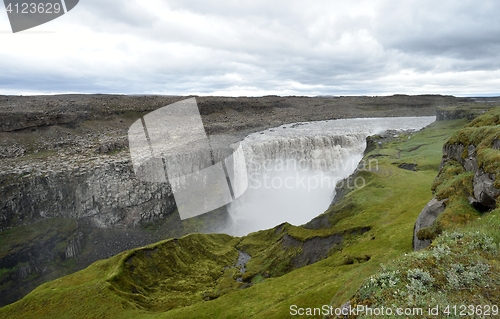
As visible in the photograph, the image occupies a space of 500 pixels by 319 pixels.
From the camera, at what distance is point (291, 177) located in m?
77.2

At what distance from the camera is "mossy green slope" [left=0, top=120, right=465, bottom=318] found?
73.9 feet

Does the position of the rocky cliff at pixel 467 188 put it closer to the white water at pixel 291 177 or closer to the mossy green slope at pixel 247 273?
the mossy green slope at pixel 247 273

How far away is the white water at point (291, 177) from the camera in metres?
64.9

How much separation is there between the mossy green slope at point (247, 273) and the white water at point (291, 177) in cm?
1893

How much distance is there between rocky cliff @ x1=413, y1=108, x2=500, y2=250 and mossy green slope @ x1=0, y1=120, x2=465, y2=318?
391 centimetres

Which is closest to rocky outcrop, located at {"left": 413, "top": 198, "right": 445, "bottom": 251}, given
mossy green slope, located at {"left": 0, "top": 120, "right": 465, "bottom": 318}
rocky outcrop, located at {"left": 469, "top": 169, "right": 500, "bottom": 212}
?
rocky outcrop, located at {"left": 469, "top": 169, "right": 500, "bottom": 212}

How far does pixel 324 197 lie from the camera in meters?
66.2

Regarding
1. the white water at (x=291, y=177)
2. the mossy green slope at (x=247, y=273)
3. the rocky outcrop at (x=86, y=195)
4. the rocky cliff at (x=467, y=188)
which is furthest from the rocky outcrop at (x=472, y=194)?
the rocky outcrop at (x=86, y=195)

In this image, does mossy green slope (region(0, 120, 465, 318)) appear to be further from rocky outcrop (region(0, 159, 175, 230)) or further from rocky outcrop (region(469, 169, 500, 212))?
rocky outcrop (region(0, 159, 175, 230))

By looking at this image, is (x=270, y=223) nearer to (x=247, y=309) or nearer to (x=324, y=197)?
(x=324, y=197)

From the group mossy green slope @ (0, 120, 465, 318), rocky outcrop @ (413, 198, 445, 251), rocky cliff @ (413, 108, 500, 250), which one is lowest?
mossy green slope @ (0, 120, 465, 318)

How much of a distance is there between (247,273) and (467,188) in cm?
2418

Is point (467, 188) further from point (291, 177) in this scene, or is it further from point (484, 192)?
point (291, 177)

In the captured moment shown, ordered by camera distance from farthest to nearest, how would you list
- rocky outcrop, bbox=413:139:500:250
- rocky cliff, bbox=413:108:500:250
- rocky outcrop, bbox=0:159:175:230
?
rocky outcrop, bbox=0:159:175:230 → rocky cliff, bbox=413:108:500:250 → rocky outcrop, bbox=413:139:500:250
